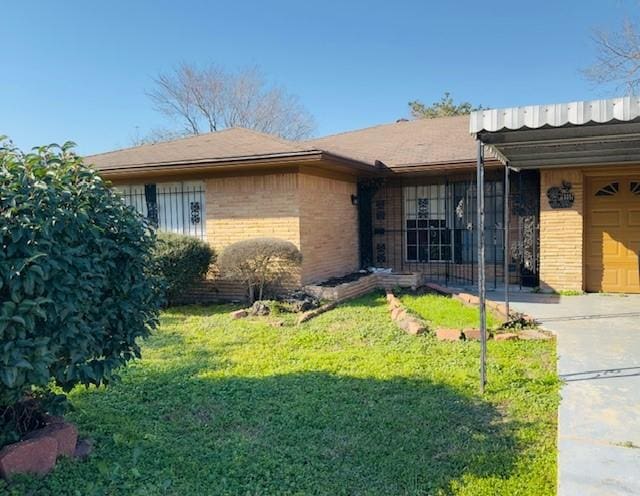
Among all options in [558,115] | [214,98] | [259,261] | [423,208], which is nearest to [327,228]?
[259,261]

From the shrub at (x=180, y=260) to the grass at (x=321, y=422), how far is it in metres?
2.66

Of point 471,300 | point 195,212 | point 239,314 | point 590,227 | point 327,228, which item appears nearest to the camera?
point 239,314

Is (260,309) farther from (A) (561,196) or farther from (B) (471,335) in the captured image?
(A) (561,196)

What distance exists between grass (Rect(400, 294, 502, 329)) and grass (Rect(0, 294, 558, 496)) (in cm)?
116

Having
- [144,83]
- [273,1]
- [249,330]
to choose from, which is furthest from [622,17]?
[144,83]

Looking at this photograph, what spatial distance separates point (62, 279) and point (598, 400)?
165 inches

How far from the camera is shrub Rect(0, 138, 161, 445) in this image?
261 centimetres

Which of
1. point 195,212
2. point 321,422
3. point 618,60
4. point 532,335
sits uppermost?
point 618,60

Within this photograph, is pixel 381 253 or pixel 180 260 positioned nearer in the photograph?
pixel 180 260

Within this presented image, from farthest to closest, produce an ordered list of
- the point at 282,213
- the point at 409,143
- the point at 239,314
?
the point at 409,143
the point at 282,213
the point at 239,314

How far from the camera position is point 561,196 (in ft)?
32.9

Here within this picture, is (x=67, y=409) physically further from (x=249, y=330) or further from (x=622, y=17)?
(x=622, y=17)

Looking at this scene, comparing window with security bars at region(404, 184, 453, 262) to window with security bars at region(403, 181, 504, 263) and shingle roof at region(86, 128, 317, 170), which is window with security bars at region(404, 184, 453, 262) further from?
shingle roof at region(86, 128, 317, 170)

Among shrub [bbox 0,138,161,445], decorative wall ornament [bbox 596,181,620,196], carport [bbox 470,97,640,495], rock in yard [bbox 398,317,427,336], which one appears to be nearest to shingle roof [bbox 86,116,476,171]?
carport [bbox 470,97,640,495]
